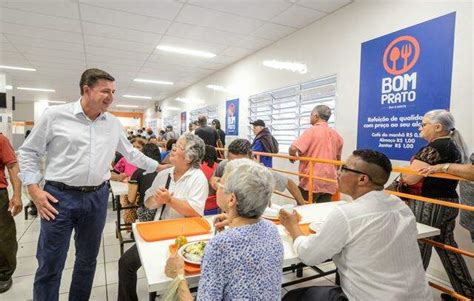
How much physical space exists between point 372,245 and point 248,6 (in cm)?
338

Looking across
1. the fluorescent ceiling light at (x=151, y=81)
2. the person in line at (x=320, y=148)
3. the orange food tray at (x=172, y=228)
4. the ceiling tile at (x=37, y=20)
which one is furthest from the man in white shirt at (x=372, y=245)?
the fluorescent ceiling light at (x=151, y=81)

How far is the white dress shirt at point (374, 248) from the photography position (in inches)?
47.6

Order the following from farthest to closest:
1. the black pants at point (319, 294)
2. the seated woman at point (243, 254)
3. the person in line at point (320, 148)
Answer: the person in line at point (320, 148) < the black pants at point (319, 294) < the seated woman at point (243, 254)

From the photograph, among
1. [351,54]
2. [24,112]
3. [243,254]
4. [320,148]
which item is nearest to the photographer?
[243,254]

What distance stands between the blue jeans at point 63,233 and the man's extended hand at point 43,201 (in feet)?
0.11

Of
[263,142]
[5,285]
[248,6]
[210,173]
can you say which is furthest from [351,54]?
[5,285]

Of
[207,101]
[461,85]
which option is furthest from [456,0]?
[207,101]

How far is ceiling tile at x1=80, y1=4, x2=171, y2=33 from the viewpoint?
3.94 m

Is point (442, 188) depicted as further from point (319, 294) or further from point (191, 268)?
point (191, 268)

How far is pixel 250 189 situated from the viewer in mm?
1068

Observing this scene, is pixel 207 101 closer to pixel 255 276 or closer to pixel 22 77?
pixel 22 77

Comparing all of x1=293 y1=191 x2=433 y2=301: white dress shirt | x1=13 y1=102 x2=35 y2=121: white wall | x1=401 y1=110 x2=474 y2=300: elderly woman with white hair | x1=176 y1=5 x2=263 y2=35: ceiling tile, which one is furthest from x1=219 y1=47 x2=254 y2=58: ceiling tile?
x1=13 y1=102 x2=35 y2=121: white wall

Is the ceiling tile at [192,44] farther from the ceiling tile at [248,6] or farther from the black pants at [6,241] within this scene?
the black pants at [6,241]

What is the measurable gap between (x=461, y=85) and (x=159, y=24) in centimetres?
386
